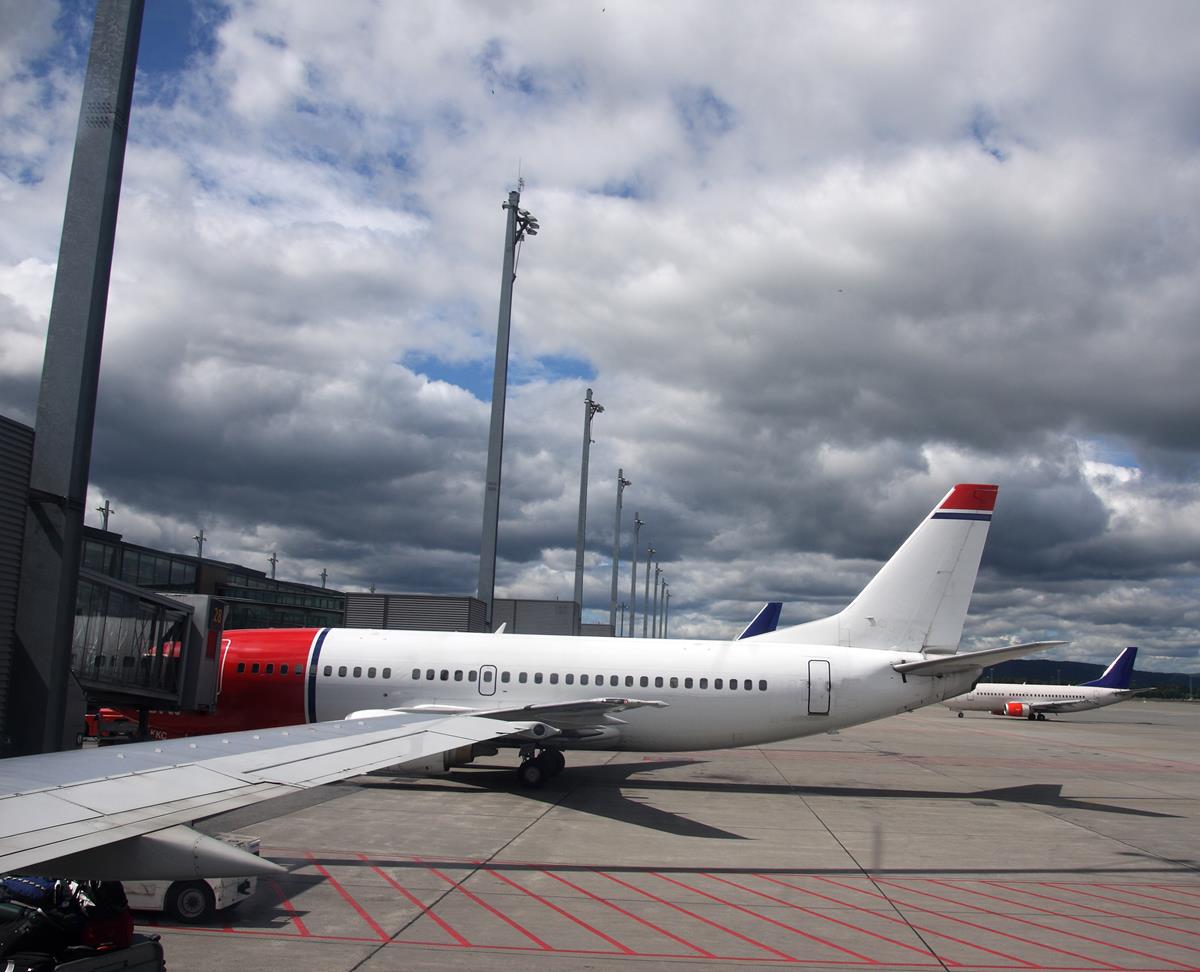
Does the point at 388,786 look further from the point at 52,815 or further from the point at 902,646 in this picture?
the point at 52,815

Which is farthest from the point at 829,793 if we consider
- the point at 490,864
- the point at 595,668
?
the point at 490,864

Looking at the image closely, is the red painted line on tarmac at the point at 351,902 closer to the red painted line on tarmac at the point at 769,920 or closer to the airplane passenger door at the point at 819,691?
the red painted line on tarmac at the point at 769,920

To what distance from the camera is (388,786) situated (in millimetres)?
20781

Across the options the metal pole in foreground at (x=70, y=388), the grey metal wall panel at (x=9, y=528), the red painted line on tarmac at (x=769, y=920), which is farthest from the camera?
the grey metal wall panel at (x=9, y=528)

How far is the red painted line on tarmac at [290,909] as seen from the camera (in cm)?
942

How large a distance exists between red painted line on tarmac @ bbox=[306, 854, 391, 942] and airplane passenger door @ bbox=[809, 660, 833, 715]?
40.0 feet

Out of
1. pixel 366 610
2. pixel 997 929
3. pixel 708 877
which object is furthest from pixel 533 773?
pixel 366 610

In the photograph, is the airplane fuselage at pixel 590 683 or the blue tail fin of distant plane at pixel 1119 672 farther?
the blue tail fin of distant plane at pixel 1119 672

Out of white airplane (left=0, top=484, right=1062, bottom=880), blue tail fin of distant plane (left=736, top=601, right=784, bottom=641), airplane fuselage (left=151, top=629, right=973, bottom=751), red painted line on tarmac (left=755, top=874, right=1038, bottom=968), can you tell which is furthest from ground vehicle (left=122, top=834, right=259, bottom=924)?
blue tail fin of distant plane (left=736, top=601, right=784, bottom=641)

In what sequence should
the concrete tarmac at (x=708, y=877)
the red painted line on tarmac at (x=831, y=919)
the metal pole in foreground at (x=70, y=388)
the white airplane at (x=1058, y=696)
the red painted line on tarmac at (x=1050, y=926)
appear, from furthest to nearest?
the white airplane at (x=1058, y=696) < the metal pole in foreground at (x=70, y=388) < the red painted line on tarmac at (x=1050, y=926) < the red painted line on tarmac at (x=831, y=919) < the concrete tarmac at (x=708, y=877)

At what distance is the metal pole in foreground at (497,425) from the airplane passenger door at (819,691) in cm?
1323

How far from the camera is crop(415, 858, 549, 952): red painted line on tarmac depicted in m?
9.37

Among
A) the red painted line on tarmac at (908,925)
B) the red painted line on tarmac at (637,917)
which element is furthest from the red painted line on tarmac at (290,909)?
the red painted line on tarmac at (908,925)

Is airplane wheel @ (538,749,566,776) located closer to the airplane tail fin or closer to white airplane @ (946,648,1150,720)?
the airplane tail fin
